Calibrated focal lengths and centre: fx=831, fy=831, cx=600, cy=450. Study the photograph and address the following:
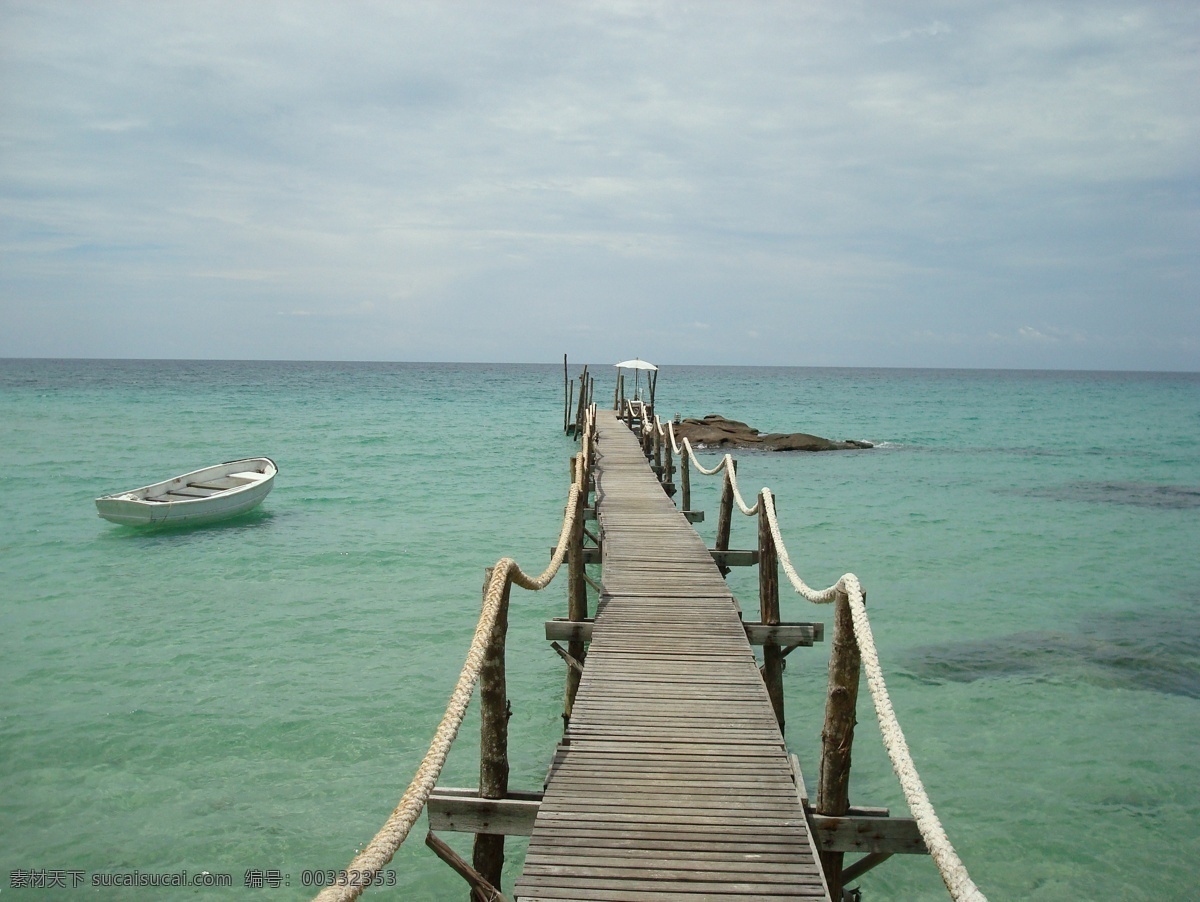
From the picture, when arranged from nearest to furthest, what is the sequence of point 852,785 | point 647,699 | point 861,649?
1. point 861,649
2. point 647,699
3. point 852,785

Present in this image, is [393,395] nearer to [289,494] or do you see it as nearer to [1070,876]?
[289,494]

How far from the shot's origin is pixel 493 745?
15.7ft

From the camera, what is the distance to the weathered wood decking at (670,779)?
12.6ft

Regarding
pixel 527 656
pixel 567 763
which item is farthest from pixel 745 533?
pixel 567 763

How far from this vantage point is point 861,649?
429cm

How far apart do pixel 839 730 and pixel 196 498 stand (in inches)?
654

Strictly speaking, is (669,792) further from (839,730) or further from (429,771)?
(429,771)

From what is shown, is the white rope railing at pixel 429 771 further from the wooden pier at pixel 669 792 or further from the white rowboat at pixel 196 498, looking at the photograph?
the white rowboat at pixel 196 498

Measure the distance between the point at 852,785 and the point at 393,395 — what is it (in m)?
69.7

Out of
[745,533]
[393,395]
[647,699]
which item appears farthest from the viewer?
[393,395]

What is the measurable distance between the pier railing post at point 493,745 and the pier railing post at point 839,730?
1798 mm

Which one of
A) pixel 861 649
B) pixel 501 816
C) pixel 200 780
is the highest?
pixel 861 649

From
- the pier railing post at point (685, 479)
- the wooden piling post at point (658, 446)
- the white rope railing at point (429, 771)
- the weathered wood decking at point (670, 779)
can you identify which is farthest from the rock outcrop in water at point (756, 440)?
the white rope railing at point (429, 771)

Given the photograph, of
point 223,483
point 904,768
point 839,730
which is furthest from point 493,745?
point 223,483
